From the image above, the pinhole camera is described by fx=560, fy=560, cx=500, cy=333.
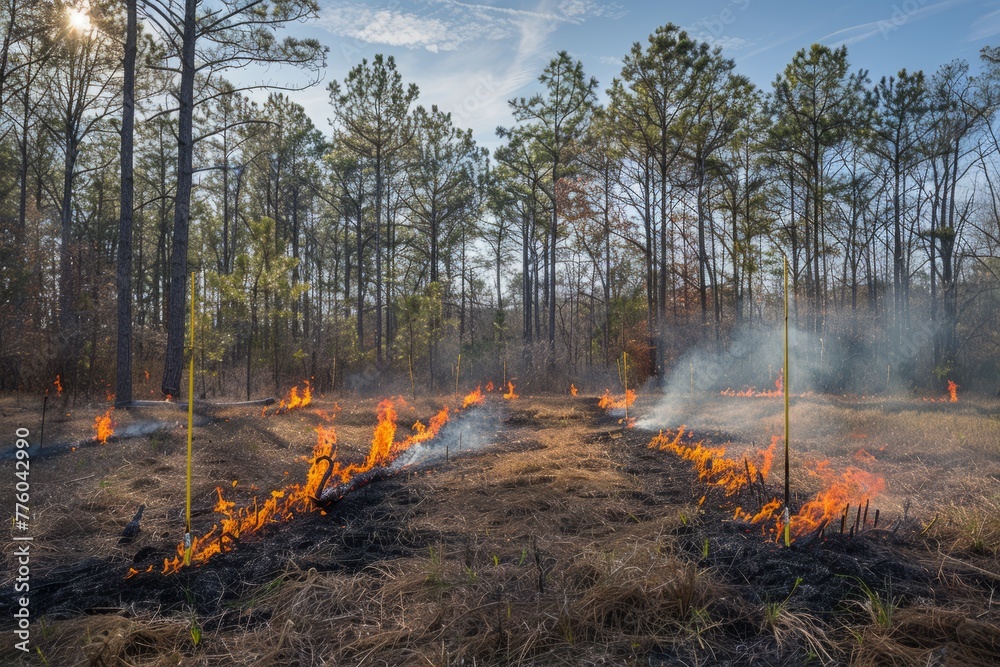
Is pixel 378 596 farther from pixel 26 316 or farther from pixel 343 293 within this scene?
pixel 343 293

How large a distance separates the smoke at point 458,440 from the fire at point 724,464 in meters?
2.95

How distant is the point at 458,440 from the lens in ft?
31.1

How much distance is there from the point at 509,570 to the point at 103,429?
23.2 ft

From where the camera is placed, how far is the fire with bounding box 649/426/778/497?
5.77 meters

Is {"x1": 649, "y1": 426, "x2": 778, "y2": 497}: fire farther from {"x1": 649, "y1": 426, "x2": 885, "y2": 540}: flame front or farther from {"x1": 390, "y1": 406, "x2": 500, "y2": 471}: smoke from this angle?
{"x1": 390, "y1": 406, "x2": 500, "y2": 471}: smoke

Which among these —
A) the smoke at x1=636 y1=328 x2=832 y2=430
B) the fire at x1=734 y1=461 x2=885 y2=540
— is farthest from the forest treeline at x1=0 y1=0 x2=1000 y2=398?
the fire at x1=734 y1=461 x2=885 y2=540

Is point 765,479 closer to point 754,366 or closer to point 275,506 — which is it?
point 275,506

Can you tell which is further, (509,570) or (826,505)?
(826,505)

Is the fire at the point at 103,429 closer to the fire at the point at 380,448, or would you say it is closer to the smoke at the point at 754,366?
the fire at the point at 380,448

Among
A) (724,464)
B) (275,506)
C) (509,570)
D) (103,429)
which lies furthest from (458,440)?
(509,570)

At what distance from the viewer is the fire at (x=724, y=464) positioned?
5.77 m

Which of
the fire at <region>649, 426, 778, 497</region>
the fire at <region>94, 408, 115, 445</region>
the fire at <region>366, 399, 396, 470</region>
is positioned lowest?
the fire at <region>649, 426, 778, 497</region>

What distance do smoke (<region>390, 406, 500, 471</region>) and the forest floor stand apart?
1.96 feet

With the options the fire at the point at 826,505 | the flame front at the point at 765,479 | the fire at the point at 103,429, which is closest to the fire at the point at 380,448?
the fire at the point at 103,429
